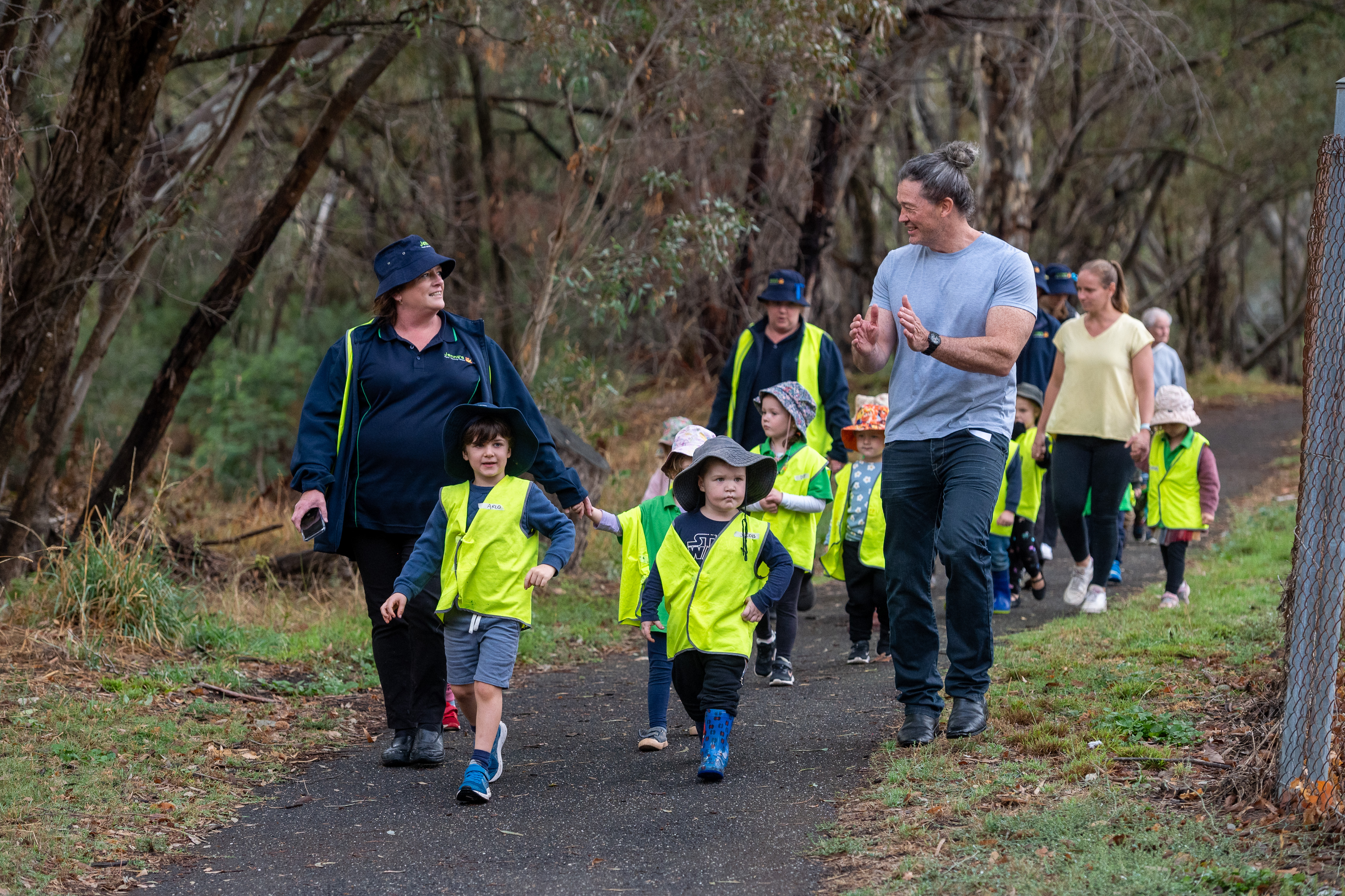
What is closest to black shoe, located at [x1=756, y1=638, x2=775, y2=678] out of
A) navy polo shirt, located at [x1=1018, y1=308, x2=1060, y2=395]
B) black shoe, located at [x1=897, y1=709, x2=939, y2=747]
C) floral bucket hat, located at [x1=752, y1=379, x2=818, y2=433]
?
floral bucket hat, located at [x1=752, y1=379, x2=818, y2=433]

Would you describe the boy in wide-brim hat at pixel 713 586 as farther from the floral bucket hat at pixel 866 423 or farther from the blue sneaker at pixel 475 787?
the floral bucket hat at pixel 866 423

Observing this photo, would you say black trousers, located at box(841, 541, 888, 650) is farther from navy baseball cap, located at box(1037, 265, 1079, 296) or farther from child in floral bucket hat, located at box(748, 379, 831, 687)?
Answer: navy baseball cap, located at box(1037, 265, 1079, 296)

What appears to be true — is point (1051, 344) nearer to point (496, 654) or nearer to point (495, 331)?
point (496, 654)

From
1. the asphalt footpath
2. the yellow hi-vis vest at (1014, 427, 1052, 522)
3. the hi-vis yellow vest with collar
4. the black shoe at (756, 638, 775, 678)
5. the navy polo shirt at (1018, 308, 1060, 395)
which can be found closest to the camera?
the asphalt footpath

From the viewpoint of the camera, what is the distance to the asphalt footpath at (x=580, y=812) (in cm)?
419

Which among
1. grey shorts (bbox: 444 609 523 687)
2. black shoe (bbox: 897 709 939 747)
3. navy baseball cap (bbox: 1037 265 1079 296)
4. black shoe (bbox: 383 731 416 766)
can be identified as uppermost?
navy baseball cap (bbox: 1037 265 1079 296)

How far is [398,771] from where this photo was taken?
552cm

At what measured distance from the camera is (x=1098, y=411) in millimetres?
7961

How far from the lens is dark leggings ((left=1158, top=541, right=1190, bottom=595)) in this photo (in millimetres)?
8250

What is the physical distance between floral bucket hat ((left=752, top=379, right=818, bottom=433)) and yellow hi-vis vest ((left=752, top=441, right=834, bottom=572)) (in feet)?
0.53

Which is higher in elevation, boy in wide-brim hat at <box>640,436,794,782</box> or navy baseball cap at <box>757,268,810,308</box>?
navy baseball cap at <box>757,268,810,308</box>

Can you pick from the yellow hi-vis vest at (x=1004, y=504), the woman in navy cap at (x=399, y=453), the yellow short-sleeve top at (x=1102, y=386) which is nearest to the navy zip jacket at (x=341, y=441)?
the woman in navy cap at (x=399, y=453)

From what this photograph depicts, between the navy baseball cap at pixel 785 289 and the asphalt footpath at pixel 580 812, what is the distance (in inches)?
91.4

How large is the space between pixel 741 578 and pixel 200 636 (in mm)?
3889
